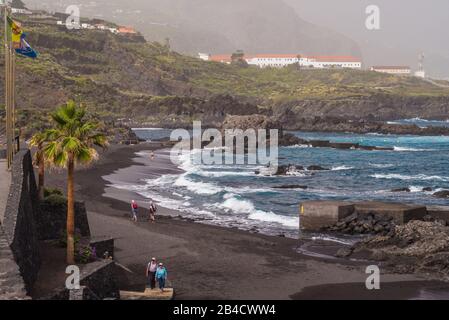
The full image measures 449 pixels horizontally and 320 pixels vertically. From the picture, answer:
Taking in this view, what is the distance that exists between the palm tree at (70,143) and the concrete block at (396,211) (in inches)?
848

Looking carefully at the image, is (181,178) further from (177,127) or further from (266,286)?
(177,127)

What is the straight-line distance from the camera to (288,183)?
6038cm

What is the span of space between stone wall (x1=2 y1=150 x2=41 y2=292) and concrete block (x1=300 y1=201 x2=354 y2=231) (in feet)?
59.9

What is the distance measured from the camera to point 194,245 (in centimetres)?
3250

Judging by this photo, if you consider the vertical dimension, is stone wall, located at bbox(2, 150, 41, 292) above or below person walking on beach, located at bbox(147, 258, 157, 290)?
above

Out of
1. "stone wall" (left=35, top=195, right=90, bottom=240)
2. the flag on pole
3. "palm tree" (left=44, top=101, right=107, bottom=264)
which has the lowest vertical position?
"stone wall" (left=35, top=195, right=90, bottom=240)

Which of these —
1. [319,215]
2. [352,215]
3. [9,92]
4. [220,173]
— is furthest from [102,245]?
[220,173]

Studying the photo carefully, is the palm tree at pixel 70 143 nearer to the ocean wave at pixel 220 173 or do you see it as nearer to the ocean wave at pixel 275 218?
the ocean wave at pixel 275 218

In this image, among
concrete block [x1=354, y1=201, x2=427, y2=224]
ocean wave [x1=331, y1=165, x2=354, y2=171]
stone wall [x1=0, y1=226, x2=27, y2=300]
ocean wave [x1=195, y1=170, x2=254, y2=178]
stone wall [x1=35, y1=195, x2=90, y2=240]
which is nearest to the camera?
stone wall [x1=0, y1=226, x2=27, y2=300]

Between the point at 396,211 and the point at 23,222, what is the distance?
24188 mm

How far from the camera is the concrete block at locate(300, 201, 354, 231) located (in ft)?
127

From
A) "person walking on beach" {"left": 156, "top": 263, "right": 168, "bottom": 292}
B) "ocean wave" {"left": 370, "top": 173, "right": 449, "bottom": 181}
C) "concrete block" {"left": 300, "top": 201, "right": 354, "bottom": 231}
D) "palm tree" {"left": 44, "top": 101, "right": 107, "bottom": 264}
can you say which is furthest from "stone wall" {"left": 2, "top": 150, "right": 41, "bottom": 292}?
"ocean wave" {"left": 370, "top": 173, "right": 449, "bottom": 181}

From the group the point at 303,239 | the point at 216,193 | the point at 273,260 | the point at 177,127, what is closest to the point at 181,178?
the point at 216,193

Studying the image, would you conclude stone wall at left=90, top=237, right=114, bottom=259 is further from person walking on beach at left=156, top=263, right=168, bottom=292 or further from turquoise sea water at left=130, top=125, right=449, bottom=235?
turquoise sea water at left=130, top=125, right=449, bottom=235
